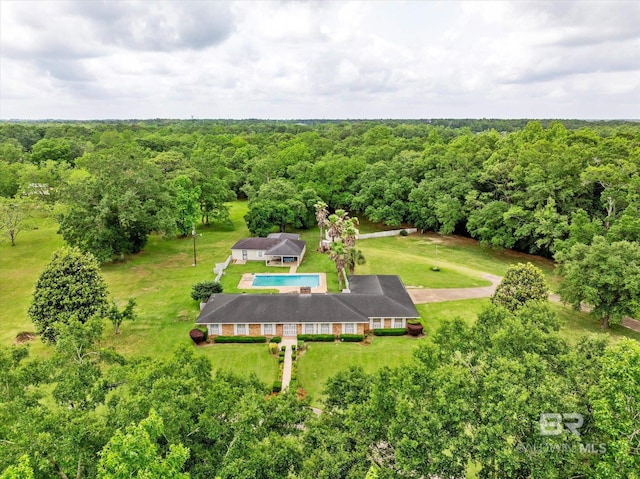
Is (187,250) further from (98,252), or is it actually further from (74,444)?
(74,444)

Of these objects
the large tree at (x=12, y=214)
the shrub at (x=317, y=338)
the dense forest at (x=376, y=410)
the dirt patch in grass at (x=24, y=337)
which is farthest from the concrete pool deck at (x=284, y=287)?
the large tree at (x=12, y=214)

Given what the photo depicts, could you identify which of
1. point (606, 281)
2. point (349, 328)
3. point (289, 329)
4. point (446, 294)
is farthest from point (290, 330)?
point (606, 281)

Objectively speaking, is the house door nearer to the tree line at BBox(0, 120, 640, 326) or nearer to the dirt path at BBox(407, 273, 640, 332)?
the tree line at BBox(0, 120, 640, 326)

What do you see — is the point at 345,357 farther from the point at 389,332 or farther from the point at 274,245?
the point at 274,245

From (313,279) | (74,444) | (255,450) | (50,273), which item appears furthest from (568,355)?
(50,273)

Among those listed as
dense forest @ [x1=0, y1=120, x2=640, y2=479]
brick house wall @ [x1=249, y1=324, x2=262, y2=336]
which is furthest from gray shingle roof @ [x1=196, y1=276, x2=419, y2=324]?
dense forest @ [x1=0, y1=120, x2=640, y2=479]
